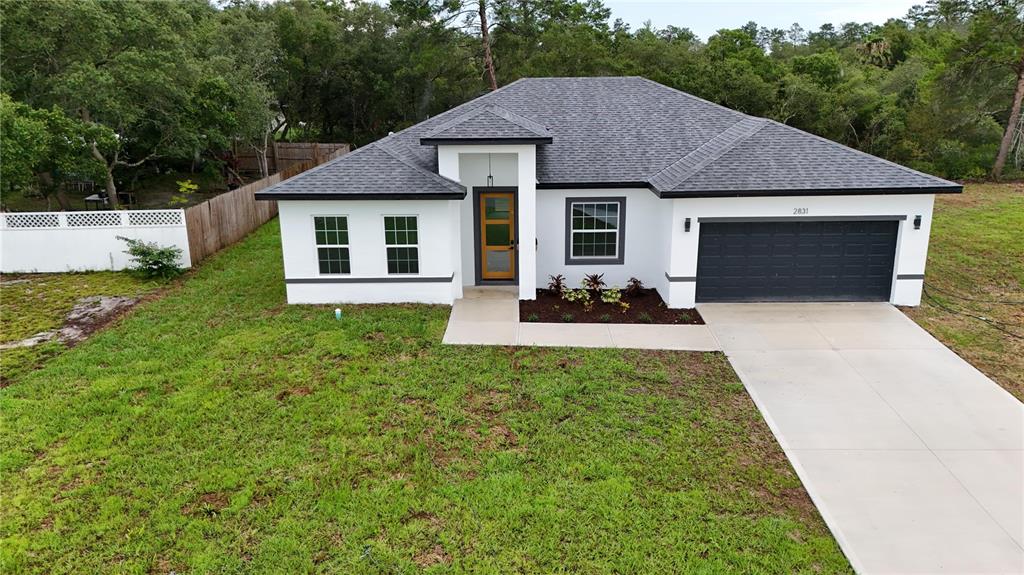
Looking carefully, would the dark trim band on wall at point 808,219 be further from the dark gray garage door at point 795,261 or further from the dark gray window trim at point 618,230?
the dark gray window trim at point 618,230

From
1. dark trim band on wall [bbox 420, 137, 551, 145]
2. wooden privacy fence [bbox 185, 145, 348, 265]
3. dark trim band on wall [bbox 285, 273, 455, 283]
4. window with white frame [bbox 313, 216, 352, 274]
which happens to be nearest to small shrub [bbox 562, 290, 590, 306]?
dark trim band on wall [bbox 285, 273, 455, 283]

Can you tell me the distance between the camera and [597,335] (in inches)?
474

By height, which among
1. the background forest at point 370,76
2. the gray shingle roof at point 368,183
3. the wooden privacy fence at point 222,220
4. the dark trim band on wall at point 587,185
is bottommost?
the wooden privacy fence at point 222,220

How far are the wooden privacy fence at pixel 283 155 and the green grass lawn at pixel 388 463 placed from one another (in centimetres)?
2379

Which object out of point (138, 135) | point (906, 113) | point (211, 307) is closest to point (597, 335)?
point (211, 307)

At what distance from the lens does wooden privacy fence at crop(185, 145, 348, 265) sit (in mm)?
16922

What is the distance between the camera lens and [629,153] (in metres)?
15.1

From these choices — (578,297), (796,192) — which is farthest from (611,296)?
(796,192)

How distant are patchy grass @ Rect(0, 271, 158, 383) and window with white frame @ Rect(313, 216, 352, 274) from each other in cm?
438

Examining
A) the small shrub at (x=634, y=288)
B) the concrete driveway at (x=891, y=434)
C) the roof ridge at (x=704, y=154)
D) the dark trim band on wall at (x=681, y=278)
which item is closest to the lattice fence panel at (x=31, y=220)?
the small shrub at (x=634, y=288)

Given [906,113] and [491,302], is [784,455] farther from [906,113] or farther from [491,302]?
[906,113]

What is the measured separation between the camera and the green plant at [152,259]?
15406mm

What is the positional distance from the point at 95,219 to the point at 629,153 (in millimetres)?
12863

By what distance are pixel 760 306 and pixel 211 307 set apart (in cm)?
1129
